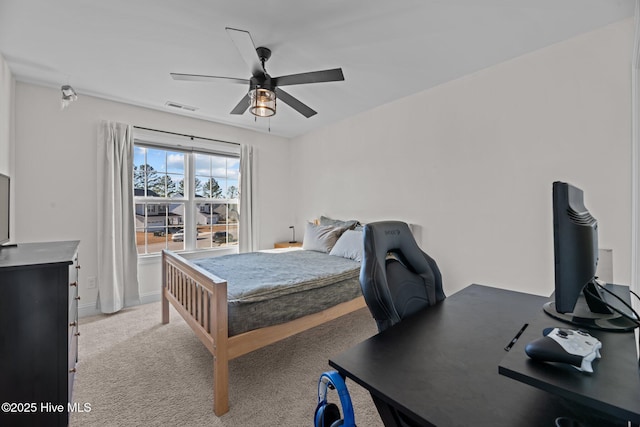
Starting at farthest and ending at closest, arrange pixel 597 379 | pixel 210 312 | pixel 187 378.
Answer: pixel 187 378
pixel 210 312
pixel 597 379

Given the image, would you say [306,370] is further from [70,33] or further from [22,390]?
[70,33]

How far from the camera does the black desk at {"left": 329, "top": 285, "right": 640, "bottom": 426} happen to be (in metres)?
0.61

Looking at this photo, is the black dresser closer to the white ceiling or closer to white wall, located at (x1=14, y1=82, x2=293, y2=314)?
the white ceiling

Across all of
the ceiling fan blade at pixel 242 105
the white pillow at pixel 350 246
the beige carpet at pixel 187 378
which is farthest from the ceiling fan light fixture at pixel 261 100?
the beige carpet at pixel 187 378

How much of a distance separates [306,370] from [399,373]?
1.55 meters

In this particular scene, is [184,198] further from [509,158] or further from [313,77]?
[509,158]

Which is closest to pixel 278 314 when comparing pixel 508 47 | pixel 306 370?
pixel 306 370

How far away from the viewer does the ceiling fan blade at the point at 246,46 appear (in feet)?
5.28

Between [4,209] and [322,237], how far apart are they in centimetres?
280

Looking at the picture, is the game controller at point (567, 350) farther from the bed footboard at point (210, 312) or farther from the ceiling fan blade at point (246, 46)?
the ceiling fan blade at point (246, 46)

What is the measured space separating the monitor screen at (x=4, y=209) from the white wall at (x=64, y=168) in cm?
134

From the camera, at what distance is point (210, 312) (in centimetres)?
180

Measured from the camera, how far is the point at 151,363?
2.18 meters

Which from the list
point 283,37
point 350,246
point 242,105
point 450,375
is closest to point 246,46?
point 283,37
